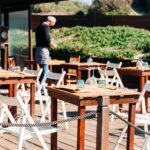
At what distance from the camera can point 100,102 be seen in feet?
14.0

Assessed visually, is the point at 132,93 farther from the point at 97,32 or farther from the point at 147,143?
the point at 97,32

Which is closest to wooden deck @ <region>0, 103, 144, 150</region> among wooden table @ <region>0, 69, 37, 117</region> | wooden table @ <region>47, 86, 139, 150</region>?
wooden table @ <region>0, 69, 37, 117</region>

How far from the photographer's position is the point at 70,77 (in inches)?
476

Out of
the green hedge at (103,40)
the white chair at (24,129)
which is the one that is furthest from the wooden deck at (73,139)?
the green hedge at (103,40)

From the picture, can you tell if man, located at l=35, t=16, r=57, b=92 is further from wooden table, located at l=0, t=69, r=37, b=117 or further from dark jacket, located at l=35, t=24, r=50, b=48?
wooden table, located at l=0, t=69, r=37, b=117

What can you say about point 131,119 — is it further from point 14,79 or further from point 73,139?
point 14,79

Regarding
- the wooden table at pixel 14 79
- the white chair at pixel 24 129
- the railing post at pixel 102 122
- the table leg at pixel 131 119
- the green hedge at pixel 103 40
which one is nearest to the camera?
the railing post at pixel 102 122

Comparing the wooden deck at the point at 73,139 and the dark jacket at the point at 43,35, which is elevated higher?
the dark jacket at the point at 43,35

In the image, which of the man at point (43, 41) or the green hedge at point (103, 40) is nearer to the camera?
the man at point (43, 41)

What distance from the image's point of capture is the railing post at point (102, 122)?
4.23m

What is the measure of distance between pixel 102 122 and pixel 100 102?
0.18 metres

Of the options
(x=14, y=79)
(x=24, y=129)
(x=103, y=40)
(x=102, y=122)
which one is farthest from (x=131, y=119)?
(x=103, y=40)

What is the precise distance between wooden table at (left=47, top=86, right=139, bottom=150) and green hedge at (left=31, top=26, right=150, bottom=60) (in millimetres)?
12714

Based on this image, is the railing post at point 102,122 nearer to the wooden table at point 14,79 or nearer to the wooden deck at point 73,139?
the wooden deck at point 73,139
